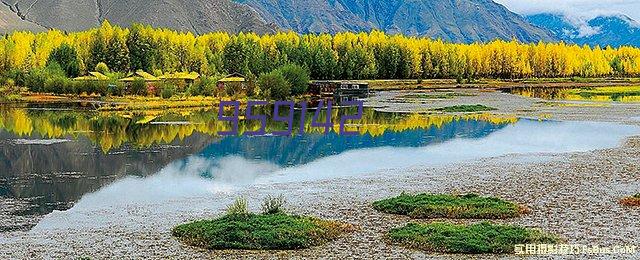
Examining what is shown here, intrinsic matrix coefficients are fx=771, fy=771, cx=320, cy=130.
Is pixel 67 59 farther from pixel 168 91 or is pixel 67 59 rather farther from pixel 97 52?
pixel 168 91

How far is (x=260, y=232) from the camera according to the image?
55.6 feet

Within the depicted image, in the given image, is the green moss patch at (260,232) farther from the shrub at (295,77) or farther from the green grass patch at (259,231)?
the shrub at (295,77)

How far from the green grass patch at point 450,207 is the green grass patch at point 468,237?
2049 millimetres

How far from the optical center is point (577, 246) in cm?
1619

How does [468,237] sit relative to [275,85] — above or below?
above

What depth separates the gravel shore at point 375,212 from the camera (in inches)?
643

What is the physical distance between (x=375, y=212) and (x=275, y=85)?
2453 inches

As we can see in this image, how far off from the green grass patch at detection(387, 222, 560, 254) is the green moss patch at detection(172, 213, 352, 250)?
1666mm

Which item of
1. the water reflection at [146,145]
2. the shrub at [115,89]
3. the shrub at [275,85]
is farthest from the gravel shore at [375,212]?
the shrub at [115,89]

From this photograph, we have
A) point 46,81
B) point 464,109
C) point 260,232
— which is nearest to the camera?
point 260,232

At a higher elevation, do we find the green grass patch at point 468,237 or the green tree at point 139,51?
the green tree at point 139,51

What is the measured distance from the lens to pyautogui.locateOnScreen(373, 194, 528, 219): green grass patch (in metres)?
19.8

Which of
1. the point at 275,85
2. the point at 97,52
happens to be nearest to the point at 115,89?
the point at 275,85

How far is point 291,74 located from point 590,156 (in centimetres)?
5356
